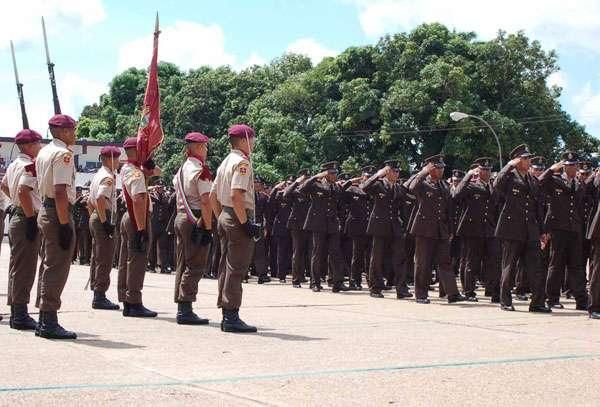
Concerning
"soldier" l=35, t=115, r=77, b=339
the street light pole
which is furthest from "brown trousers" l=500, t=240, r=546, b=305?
the street light pole

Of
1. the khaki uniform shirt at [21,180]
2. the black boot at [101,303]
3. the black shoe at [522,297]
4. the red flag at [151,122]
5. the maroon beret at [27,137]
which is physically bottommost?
the black boot at [101,303]

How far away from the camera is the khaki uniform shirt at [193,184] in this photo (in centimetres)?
980

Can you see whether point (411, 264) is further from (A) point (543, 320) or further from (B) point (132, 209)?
(B) point (132, 209)

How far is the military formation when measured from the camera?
887cm

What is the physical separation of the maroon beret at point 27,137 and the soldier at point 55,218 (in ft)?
3.81

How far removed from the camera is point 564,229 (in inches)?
475

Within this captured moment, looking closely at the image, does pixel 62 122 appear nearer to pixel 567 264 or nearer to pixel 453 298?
pixel 453 298

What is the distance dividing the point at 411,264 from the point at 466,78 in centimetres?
2774

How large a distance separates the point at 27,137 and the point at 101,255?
2.56m

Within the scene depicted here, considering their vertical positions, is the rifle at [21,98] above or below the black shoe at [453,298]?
above

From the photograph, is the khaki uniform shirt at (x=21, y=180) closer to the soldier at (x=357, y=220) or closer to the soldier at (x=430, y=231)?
the soldier at (x=430, y=231)

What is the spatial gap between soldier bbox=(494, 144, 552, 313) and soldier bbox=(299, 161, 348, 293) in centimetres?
391

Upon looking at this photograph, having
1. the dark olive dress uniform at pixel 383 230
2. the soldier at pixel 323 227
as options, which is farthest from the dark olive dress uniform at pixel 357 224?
the dark olive dress uniform at pixel 383 230

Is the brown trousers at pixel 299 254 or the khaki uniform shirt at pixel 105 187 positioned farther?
the brown trousers at pixel 299 254
